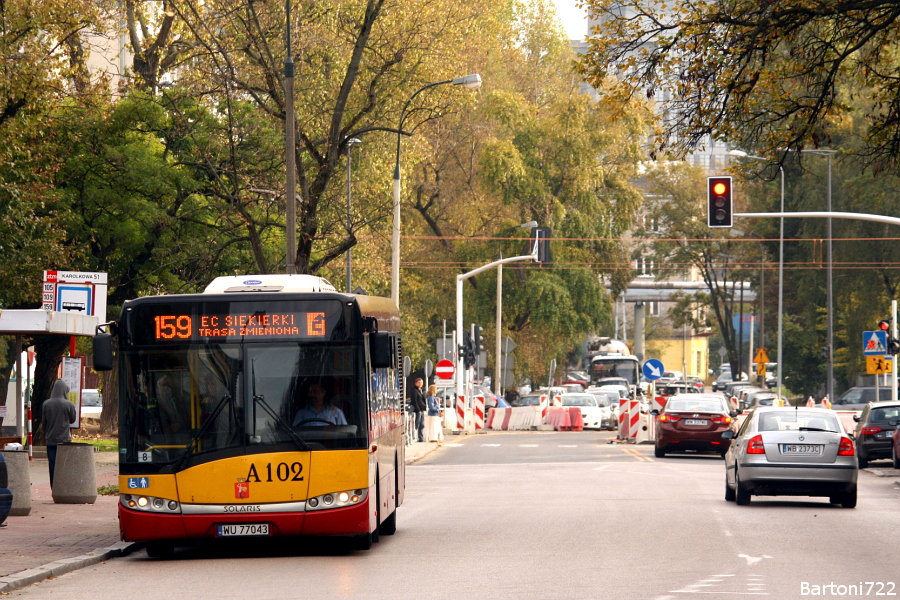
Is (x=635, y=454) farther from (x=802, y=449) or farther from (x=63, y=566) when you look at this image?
(x=63, y=566)

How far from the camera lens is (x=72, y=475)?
20.0 metres

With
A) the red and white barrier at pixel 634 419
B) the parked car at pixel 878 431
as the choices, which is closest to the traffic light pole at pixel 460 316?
the red and white barrier at pixel 634 419

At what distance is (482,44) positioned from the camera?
180 ft

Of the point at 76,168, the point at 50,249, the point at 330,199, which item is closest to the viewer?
the point at 50,249

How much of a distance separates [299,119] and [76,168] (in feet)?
18.7

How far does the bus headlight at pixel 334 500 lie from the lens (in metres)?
13.5

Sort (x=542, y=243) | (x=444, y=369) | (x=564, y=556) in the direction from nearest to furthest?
(x=564, y=556) → (x=444, y=369) → (x=542, y=243)

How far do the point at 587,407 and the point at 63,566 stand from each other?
4152 centimetres

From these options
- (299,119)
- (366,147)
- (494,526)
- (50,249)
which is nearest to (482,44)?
(366,147)

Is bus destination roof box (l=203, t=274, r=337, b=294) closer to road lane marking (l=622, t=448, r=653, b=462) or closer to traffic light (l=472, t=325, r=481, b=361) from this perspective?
road lane marking (l=622, t=448, r=653, b=462)

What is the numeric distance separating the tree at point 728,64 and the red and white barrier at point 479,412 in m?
32.1

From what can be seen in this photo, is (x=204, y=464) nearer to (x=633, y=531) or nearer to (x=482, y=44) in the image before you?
(x=633, y=531)

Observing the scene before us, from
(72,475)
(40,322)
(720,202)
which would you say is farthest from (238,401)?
(720,202)

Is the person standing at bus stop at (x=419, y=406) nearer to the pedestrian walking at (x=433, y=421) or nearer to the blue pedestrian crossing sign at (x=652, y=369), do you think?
the pedestrian walking at (x=433, y=421)
